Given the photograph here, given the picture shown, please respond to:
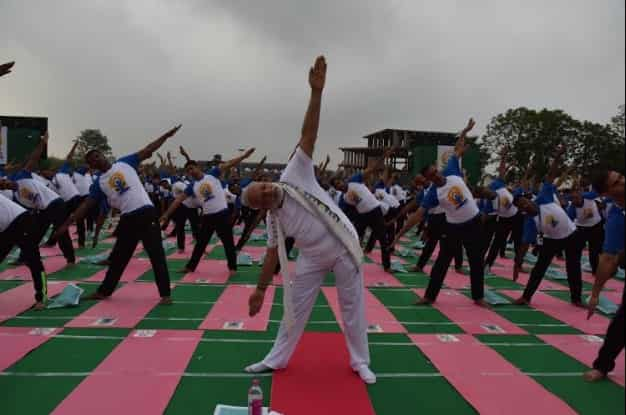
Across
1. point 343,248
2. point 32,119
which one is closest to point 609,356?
point 343,248

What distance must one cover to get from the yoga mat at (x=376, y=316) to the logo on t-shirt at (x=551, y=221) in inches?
105

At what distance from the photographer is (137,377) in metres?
→ 3.74

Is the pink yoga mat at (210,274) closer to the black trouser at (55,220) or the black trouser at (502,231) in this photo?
the black trouser at (55,220)

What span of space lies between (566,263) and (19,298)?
7779 millimetres

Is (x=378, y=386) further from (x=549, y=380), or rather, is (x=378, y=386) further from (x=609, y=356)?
(x=609, y=356)

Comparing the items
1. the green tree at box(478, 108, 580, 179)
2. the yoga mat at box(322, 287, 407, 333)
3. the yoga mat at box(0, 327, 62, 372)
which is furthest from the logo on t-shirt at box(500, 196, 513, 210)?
the green tree at box(478, 108, 580, 179)

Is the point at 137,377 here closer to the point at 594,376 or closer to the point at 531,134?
the point at 594,376

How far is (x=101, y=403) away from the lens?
3289mm

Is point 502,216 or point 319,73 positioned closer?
point 319,73

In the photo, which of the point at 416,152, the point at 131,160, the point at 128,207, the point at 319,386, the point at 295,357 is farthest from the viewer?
the point at 416,152

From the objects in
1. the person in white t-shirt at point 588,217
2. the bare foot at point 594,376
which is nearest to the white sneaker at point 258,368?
the bare foot at point 594,376

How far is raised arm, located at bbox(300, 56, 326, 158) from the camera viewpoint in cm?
313

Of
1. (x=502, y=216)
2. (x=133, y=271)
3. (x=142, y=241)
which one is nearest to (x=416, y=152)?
(x=502, y=216)

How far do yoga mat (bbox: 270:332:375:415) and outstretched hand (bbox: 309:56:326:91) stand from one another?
233cm
